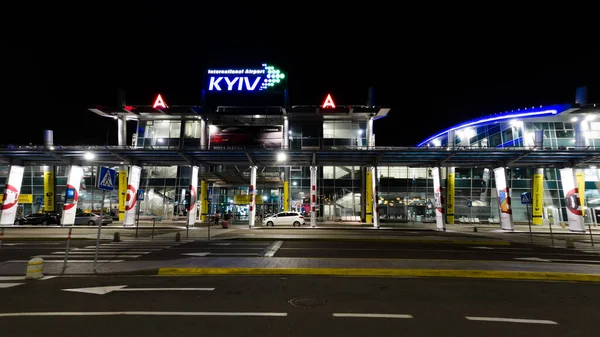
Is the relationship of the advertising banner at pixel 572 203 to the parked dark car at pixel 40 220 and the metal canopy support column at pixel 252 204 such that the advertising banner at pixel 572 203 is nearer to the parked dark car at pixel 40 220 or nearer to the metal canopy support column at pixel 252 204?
the metal canopy support column at pixel 252 204

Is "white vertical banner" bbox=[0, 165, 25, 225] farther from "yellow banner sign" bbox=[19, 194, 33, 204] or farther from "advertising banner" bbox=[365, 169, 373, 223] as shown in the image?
"advertising banner" bbox=[365, 169, 373, 223]

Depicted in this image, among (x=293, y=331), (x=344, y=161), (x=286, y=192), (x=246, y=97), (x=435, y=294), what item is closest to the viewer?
(x=293, y=331)

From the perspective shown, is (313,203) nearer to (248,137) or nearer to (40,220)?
(248,137)

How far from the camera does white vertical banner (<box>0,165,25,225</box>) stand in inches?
1187

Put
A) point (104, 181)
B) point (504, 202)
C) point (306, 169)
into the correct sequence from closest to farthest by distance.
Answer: point (104, 181), point (504, 202), point (306, 169)

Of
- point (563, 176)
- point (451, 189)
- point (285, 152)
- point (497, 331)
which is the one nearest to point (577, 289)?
point (497, 331)

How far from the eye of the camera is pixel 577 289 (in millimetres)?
7918

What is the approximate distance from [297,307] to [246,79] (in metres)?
34.5

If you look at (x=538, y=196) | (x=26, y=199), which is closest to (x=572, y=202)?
(x=538, y=196)

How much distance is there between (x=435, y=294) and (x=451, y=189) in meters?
40.0

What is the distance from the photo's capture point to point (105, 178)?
32.9 feet

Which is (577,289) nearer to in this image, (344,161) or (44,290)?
(44,290)

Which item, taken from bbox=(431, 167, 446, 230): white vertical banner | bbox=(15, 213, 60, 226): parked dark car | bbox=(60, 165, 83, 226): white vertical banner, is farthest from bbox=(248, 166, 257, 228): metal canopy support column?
bbox=(15, 213, 60, 226): parked dark car

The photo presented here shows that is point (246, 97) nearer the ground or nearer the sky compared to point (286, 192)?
nearer the sky
